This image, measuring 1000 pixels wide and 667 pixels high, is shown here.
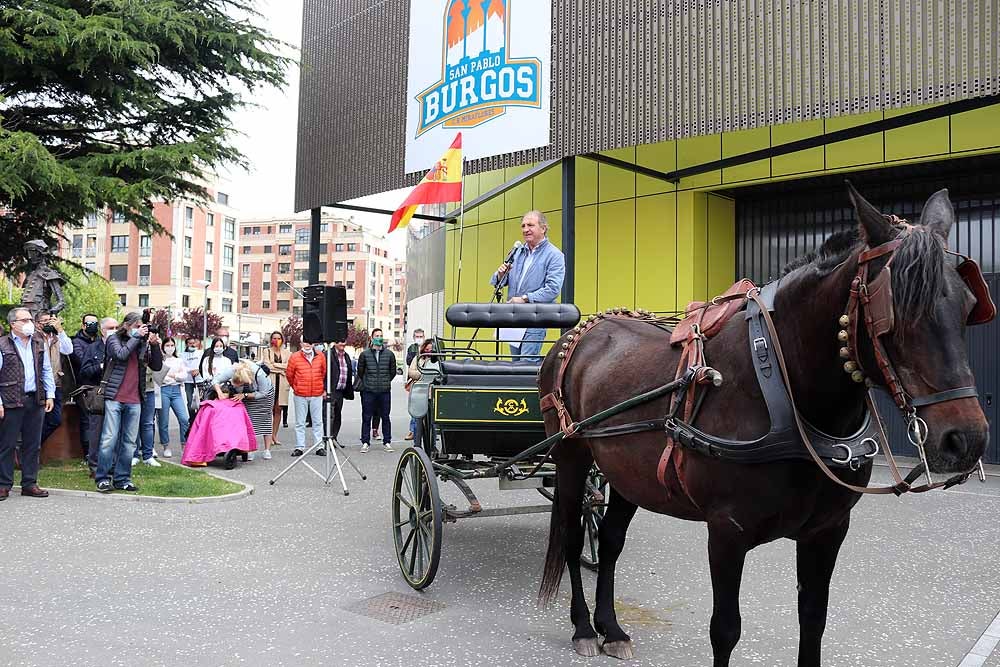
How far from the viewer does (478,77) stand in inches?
519

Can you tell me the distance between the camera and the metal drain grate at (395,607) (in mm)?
4207

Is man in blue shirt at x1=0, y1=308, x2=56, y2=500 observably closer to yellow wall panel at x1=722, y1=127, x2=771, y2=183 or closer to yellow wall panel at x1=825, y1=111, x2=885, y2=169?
yellow wall panel at x1=722, y1=127, x2=771, y2=183

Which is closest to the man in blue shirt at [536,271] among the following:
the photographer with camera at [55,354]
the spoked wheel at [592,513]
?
the spoked wheel at [592,513]

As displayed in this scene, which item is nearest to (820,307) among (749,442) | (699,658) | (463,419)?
(749,442)

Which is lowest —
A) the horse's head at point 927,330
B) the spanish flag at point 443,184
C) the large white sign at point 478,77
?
the horse's head at point 927,330

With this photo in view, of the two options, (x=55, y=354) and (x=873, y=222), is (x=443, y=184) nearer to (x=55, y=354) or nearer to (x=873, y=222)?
(x=873, y=222)

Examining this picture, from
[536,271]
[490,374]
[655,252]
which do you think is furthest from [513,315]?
[655,252]

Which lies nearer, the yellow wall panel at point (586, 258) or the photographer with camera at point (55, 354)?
the photographer with camera at point (55, 354)

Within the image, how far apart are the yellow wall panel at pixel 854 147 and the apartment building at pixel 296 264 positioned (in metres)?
88.2

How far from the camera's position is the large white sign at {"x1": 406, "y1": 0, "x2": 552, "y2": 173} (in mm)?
12648

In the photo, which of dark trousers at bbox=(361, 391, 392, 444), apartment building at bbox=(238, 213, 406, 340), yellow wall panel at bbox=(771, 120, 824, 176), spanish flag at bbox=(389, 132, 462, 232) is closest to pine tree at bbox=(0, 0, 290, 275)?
dark trousers at bbox=(361, 391, 392, 444)

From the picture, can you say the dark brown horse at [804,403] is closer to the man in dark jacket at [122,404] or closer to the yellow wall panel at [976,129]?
the man in dark jacket at [122,404]

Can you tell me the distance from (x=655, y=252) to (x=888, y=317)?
1245 cm

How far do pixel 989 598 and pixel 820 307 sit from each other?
3.64m
